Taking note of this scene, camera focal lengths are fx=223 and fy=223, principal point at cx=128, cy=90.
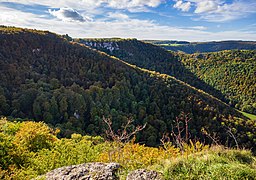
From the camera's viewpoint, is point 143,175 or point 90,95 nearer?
Result: point 143,175

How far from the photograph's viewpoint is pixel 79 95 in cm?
6862

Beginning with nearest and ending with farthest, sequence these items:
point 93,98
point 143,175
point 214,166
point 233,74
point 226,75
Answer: point 214,166
point 143,175
point 93,98
point 233,74
point 226,75

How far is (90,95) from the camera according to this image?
73188mm

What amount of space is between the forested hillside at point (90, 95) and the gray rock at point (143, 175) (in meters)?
42.3

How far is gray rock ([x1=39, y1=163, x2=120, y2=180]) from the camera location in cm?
910

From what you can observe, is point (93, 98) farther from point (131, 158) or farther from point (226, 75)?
point (226, 75)

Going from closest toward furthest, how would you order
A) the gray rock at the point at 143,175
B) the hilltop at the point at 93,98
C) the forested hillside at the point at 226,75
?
the gray rock at the point at 143,175 → the hilltop at the point at 93,98 → the forested hillside at the point at 226,75

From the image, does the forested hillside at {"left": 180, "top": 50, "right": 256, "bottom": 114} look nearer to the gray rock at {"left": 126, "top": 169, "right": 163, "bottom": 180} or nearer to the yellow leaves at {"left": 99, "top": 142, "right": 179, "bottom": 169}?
the yellow leaves at {"left": 99, "top": 142, "right": 179, "bottom": 169}

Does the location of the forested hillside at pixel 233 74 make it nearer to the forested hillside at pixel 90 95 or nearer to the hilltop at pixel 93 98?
the forested hillside at pixel 90 95

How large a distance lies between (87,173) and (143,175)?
95.5 inches

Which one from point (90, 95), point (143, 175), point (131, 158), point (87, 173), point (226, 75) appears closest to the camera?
point (143, 175)

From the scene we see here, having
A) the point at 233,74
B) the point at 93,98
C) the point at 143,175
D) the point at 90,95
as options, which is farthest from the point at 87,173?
the point at 233,74

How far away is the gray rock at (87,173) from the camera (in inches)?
358

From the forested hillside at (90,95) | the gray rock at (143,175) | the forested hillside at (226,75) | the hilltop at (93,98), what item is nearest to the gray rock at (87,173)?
the gray rock at (143,175)
